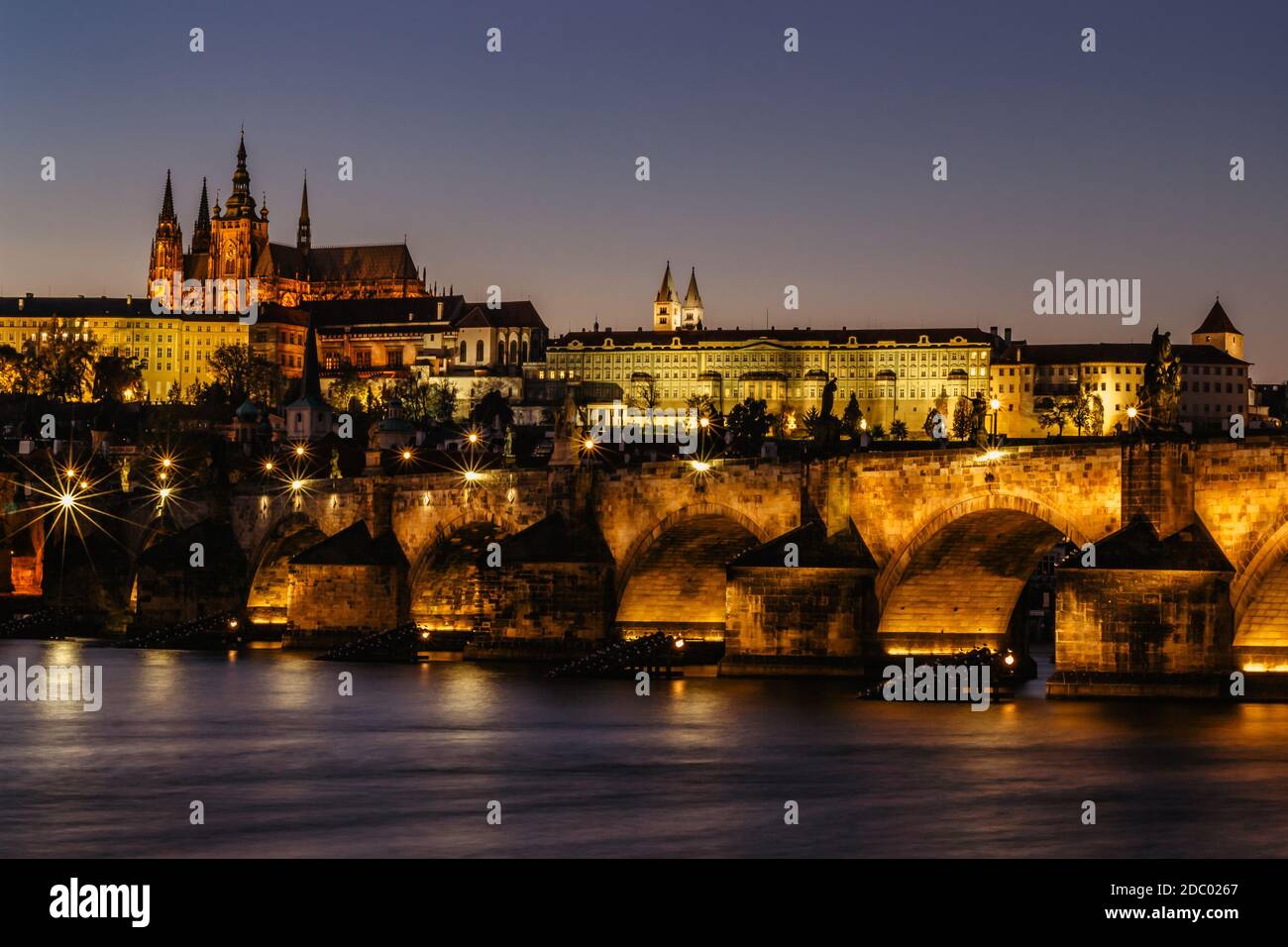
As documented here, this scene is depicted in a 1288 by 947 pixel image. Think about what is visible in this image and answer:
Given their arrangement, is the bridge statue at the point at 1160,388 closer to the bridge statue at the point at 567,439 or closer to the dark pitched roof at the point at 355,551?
the bridge statue at the point at 567,439

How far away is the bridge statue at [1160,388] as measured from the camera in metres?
46.7

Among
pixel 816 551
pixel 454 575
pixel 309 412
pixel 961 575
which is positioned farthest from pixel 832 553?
pixel 309 412

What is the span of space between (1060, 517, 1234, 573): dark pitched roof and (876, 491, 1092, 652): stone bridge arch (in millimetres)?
5399

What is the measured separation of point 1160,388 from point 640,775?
13.5 metres

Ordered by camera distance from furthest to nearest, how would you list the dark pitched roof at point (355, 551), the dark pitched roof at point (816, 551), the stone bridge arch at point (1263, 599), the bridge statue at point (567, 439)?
the dark pitched roof at point (355, 551), the bridge statue at point (567, 439), the dark pitched roof at point (816, 551), the stone bridge arch at point (1263, 599)

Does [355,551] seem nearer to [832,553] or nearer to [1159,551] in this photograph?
[832,553]

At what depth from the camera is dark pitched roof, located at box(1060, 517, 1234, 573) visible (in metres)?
44.4

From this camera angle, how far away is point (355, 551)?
245 ft

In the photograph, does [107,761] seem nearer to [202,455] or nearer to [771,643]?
[771,643]

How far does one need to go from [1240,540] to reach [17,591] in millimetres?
75014

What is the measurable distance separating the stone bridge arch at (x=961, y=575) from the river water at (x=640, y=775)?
2.04m

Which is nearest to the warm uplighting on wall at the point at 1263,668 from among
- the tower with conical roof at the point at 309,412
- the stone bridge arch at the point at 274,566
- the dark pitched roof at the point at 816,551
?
the dark pitched roof at the point at 816,551

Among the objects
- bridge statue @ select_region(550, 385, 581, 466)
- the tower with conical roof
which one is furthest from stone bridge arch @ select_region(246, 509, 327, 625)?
the tower with conical roof
